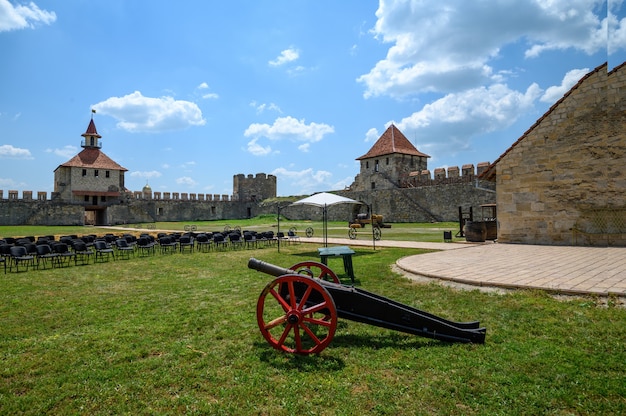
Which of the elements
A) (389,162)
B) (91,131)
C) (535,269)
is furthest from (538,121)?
(91,131)

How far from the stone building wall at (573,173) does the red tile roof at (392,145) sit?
101 feet

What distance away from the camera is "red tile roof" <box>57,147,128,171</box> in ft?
144

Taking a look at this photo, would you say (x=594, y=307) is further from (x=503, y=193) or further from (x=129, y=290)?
(x=503, y=193)

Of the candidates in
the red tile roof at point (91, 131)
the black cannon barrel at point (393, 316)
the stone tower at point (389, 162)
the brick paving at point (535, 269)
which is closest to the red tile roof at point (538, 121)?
the brick paving at point (535, 269)

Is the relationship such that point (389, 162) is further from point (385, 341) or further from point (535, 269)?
point (385, 341)

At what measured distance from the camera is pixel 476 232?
46.6ft

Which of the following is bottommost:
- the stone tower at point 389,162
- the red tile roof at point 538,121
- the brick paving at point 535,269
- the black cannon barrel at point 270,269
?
the brick paving at point 535,269

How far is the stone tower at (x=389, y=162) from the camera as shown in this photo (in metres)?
42.3

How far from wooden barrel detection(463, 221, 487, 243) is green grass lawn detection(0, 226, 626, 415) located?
375 inches

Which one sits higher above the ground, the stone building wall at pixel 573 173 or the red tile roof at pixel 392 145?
the red tile roof at pixel 392 145

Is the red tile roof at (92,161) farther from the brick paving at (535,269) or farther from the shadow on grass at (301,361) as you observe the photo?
the shadow on grass at (301,361)

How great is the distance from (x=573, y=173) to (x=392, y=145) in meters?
33.6

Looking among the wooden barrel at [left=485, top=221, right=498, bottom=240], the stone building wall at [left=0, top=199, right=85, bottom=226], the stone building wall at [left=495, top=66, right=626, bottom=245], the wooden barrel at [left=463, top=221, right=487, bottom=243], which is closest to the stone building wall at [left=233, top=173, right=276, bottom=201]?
the stone building wall at [left=0, top=199, right=85, bottom=226]

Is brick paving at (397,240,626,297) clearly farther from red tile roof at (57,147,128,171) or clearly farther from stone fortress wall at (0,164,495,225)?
red tile roof at (57,147,128,171)
